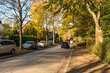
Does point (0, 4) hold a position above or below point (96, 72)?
above

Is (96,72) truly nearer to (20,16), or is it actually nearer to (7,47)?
(7,47)

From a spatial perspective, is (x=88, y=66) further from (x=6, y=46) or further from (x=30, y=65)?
(x=6, y=46)

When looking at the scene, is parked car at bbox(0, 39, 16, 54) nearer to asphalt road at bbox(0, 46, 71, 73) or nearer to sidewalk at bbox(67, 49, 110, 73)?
asphalt road at bbox(0, 46, 71, 73)

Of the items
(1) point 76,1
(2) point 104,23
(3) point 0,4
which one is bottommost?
(2) point 104,23

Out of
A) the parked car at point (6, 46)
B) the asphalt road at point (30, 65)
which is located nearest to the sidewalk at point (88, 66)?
the asphalt road at point (30, 65)

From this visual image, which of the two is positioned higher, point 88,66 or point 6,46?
point 6,46

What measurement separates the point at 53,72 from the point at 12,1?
13669 millimetres

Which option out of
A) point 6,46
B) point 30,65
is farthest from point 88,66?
point 6,46

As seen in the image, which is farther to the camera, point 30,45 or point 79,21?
point 79,21

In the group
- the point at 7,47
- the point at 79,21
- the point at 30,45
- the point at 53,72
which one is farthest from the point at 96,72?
the point at 79,21

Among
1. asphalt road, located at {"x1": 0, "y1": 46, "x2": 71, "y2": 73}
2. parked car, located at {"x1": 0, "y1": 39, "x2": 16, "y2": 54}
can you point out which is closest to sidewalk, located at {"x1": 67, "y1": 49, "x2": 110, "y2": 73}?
asphalt road, located at {"x1": 0, "y1": 46, "x2": 71, "y2": 73}

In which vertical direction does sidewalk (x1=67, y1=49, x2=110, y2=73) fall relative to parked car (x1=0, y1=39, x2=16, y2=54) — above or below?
below

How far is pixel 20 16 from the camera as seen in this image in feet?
59.9

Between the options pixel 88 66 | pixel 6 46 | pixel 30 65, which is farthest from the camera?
pixel 6 46
